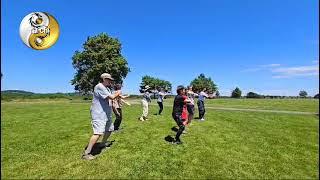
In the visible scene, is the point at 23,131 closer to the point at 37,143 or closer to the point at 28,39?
the point at 37,143

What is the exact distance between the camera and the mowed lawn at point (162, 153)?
9250mm

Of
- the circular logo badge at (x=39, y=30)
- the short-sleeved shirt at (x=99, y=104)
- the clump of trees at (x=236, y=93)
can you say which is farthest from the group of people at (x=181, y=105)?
the clump of trees at (x=236, y=93)

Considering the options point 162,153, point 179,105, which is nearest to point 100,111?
point 162,153

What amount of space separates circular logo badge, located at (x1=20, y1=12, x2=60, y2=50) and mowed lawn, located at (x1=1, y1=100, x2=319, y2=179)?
6.55 feet

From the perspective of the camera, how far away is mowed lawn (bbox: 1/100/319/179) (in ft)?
30.3

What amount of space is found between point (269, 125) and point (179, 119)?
26.8ft

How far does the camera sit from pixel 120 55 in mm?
64438

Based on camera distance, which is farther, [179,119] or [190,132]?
[190,132]

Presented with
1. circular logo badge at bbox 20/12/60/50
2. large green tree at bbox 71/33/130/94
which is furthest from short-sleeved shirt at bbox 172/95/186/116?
large green tree at bbox 71/33/130/94

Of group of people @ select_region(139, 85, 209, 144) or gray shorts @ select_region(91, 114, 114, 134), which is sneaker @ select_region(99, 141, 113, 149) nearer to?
gray shorts @ select_region(91, 114, 114, 134)

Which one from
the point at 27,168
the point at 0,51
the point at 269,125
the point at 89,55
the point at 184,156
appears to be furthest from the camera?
the point at 89,55

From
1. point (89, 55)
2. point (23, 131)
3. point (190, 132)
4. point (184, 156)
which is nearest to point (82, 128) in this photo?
point (23, 131)

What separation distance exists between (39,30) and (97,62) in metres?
53.1

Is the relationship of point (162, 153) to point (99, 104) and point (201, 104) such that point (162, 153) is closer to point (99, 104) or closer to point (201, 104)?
point (99, 104)
